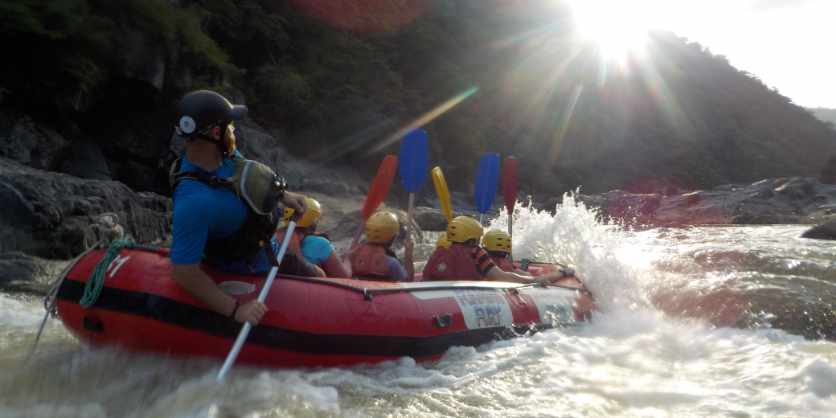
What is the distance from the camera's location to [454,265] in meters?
5.60

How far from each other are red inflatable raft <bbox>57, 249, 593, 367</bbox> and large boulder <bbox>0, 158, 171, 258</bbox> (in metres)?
3.78

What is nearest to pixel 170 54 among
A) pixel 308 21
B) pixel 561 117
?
pixel 308 21

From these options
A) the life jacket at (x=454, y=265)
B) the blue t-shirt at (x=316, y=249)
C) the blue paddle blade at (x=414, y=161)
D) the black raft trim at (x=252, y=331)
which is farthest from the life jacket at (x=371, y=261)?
the blue paddle blade at (x=414, y=161)

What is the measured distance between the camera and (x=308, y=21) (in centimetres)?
2359

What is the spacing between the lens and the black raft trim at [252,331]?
3.43 metres

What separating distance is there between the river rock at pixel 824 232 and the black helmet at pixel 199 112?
1211 centimetres

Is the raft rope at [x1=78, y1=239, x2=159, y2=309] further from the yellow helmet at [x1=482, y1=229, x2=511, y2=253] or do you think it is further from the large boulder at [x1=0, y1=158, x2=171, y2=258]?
the large boulder at [x1=0, y1=158, x2=171, y2=258]

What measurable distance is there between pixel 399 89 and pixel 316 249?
20.5 metres

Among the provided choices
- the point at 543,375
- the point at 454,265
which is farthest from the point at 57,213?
the point at 543,375

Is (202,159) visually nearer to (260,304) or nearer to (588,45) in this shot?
(260,304)

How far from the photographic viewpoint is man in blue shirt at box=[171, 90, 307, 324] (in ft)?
9.95

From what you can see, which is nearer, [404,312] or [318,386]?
[318,386]

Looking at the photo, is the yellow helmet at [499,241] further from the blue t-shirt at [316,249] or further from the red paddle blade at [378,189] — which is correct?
the blue t-shirt at [316,249]

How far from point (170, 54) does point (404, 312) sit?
12084 millimetres
